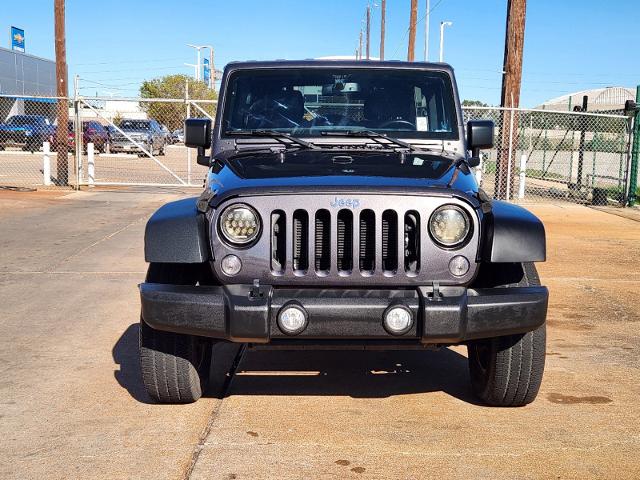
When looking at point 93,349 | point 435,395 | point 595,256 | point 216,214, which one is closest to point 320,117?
point 216,214

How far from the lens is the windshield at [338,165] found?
4422 mm

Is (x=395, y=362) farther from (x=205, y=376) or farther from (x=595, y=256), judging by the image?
(x=595, y=256)

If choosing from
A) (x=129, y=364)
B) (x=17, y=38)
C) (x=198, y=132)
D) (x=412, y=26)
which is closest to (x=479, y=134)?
(x=198, y=132)

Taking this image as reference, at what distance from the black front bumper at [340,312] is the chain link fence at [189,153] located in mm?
6446

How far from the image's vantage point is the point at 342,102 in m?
5.55

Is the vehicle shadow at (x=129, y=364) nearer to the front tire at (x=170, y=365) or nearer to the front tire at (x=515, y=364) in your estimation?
the front tire at (x=170, y=365)

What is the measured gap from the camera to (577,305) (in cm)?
766

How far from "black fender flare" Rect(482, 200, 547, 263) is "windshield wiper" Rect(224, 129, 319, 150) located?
1.39 metres

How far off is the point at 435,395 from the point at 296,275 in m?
1.37

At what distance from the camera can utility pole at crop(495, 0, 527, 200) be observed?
1748cm

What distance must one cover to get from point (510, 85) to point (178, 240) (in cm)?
1492

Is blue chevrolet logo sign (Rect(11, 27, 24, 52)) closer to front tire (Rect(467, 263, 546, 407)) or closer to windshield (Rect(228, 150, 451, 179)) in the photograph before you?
windshield (Rect(228, 150, 451, 179))

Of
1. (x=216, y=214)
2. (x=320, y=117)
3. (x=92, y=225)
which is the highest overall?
(x=320, y=117)

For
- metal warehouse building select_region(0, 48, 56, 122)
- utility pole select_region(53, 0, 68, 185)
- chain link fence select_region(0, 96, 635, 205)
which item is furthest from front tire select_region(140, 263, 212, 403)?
metal warehouse building select_region(0, 48, 56, 122)
